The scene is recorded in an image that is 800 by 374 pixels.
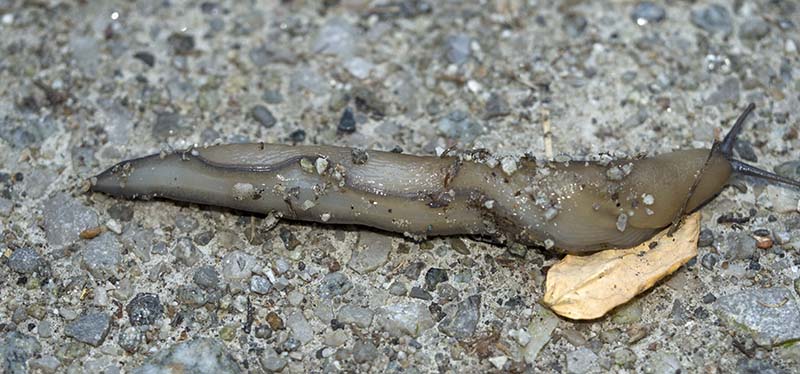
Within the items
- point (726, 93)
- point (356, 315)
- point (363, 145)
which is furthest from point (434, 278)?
point (726, 93)

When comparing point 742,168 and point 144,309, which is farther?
point 742,168

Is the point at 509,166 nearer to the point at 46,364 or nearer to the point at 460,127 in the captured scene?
the point at 460,127

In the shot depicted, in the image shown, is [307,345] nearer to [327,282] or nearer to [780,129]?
[327,282]

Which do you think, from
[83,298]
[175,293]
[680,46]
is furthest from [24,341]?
[680,46]

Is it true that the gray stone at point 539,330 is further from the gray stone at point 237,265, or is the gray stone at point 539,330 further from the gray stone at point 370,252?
the gray stone at point 237,265

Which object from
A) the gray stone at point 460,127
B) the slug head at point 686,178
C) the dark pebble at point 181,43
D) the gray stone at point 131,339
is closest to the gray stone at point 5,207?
the gray stone at point 131,339
